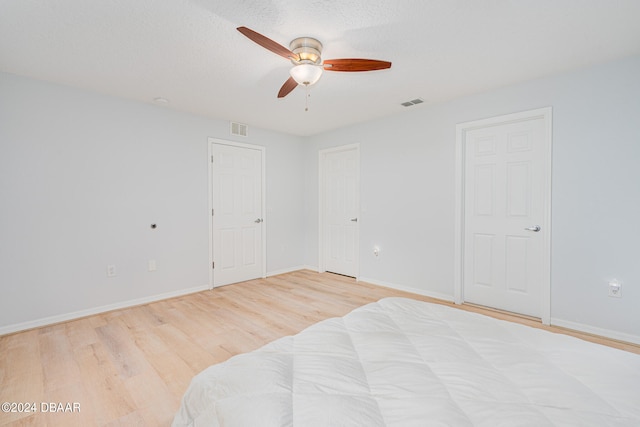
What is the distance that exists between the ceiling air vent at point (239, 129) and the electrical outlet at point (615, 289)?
459 cm

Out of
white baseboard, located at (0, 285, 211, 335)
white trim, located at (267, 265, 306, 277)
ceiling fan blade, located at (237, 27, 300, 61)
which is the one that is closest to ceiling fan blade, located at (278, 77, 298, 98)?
ceiling fan blade, located at (237, 27, 300, 61)

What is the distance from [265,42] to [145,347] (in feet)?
8.42

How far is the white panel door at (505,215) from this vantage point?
9.70 feet

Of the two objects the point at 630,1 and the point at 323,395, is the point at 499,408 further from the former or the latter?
A: the point at 630,1

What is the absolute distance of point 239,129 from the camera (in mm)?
4398

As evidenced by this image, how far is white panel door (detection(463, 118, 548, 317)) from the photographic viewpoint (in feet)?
9.70

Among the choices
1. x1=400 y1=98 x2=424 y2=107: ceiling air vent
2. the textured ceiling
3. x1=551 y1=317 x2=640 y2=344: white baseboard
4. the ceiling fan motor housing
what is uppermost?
x1=400 y1=98 x2=424 y2=107: ceiling air vent

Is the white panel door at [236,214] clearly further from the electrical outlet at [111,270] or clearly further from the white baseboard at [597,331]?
the white baseboard at [597,331]

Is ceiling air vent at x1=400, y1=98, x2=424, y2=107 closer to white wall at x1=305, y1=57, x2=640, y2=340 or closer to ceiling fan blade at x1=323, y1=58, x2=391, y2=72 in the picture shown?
white wall at x1=305, y1=57, x2=640, y2=340

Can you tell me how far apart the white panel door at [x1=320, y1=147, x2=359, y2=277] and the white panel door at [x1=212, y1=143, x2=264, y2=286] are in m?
1.12

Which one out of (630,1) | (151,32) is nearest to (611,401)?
(630,1)

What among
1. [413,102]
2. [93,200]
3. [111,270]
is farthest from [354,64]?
[111,270]

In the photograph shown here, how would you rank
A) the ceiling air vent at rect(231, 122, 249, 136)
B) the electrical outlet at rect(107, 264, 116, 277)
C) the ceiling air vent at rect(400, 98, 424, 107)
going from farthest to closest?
the ceiling air vent at rect(231, 122, 249, 136) < the ceiling air vent at rect(400, 98, 424, 107) < the electrical outlet at rect(107, 264, 116, 277)

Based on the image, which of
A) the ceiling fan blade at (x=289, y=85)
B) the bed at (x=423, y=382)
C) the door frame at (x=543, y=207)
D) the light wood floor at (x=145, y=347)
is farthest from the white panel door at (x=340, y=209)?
the bed at (x=423, y=382)
